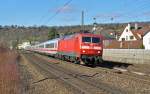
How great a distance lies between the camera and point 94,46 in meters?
34.2

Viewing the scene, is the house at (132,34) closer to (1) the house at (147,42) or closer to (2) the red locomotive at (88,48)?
(1) the house at (147,42)

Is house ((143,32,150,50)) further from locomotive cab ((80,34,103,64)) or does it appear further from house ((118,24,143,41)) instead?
locomotive cab ((80,34,103,64))

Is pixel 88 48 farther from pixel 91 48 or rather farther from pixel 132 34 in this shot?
pixel 132 34

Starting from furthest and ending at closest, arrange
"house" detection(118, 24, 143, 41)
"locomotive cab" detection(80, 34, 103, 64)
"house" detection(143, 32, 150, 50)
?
"house" detection(118, 24, 143, 41) < "house" detection(143, 32, 150, 50) < "locomotive cab" detection(80, 34, 103, 64)

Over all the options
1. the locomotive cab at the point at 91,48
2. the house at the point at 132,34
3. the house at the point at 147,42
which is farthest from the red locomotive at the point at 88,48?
the house at the point at 132,34

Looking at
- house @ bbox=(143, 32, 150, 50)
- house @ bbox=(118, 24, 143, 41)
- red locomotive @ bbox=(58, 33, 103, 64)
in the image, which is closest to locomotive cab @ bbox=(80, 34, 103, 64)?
red locomotive @ bbox=(58, 33, 103, 64)

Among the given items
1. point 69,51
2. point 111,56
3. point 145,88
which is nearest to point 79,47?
point 69,51

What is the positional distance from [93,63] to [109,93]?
68.7 feet

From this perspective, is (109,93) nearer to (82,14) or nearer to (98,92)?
(98,92)

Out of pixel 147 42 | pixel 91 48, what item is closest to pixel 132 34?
pixel 147 42

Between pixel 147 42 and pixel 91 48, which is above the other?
pixel 147 42

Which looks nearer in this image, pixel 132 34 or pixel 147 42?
pixel 147 42

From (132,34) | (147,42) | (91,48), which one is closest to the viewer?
(91,48)

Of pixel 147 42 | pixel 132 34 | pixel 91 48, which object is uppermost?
pixel 132 34
